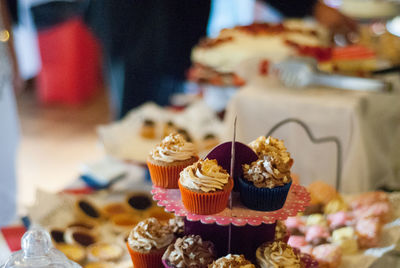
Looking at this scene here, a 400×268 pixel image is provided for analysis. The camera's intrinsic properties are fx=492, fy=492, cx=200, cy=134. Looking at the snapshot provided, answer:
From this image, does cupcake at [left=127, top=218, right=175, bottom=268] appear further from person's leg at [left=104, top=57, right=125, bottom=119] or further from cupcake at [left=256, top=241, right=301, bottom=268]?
person's leg at [left=104, top=57, right=125, bottom=119]

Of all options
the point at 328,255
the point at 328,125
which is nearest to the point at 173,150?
the point at 328,255

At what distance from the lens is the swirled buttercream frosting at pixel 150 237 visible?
0.98m

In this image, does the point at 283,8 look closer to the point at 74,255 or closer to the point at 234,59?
the point at 234,59

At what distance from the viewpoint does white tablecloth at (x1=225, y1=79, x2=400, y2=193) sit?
1623mm

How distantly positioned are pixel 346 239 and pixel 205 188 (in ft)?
1.72

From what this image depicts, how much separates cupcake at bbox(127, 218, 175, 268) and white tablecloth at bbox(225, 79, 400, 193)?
63 centimetres

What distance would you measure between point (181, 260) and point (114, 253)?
0.52 metres

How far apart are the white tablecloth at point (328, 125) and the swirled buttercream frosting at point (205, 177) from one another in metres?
0.67

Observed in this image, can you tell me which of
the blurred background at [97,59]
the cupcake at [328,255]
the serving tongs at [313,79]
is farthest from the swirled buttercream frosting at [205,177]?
the blurred background at [97,59]

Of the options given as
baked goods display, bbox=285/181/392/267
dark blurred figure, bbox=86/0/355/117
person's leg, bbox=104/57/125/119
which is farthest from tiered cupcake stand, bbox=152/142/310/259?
person's leg, bbox=104/57/125/119

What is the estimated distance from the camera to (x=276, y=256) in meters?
0.89

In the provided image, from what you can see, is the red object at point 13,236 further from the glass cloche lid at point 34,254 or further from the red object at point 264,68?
the red object at point 264,68

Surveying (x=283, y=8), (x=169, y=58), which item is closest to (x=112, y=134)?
(x=169, y=58)

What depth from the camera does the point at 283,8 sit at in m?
3.36
